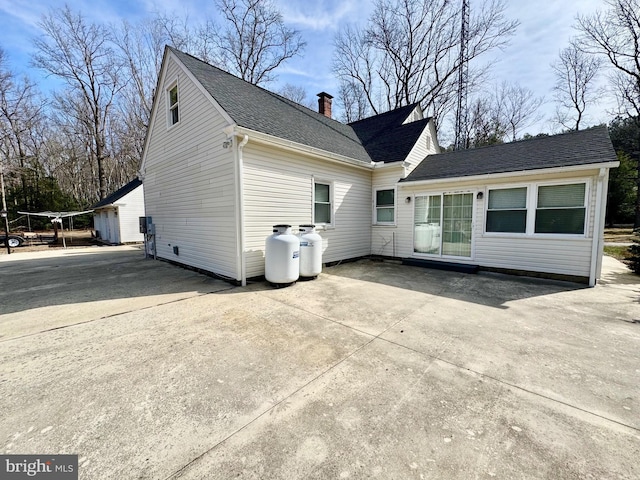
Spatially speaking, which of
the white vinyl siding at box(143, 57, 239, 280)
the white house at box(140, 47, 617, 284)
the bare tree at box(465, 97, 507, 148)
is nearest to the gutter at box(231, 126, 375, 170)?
the white house at box(140, 47, 617, 284)

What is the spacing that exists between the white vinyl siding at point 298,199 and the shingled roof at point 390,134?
1169 mm

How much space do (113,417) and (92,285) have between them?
17.4 ft

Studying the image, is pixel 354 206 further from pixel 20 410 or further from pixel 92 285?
pixel 20 410

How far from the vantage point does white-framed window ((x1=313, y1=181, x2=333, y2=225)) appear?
751 cm

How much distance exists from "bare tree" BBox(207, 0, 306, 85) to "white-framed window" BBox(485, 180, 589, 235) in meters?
17.3

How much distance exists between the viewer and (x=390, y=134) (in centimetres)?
1048

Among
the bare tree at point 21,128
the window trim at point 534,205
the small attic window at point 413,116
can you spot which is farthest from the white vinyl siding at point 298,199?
the bare tree at point 21,128

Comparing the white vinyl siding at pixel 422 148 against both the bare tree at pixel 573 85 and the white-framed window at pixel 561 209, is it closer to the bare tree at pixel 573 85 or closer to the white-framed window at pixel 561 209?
the white-framed window at pixel 561 209

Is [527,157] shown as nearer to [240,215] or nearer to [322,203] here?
[322,203]

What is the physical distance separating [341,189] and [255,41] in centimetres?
1616

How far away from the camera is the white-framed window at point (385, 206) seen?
29.5 ft

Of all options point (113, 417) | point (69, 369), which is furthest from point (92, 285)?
point (113, 417)

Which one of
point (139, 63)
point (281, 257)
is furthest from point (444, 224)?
point (139, 63)

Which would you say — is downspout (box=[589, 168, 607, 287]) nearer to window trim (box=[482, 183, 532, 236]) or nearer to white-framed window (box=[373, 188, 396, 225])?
window trim (box=[482, 183, 532, 236])
